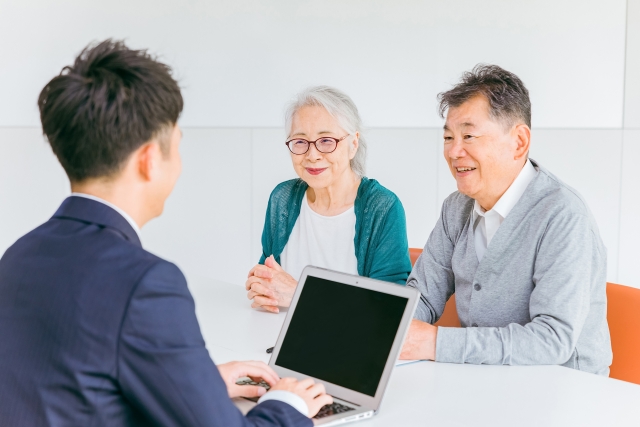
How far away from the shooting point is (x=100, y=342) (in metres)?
0.98

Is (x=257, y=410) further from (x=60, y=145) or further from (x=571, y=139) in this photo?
(x=571, y=139)

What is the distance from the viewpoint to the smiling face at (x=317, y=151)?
97.5 inches

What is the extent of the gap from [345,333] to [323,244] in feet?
3.50

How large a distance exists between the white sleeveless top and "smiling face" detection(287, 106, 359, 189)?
13 cm

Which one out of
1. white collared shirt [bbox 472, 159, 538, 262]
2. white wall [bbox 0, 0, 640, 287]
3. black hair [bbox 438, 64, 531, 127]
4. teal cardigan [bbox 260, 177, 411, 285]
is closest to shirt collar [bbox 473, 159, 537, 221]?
white collared shirt [bbox 472, 159, 538, 262]

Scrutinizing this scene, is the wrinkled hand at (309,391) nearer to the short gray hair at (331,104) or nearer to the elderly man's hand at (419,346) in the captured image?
the elderly man's hand at (419,346)

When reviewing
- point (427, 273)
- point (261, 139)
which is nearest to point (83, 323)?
point (427, 273)

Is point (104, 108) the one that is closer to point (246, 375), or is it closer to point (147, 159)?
point (147, 159)

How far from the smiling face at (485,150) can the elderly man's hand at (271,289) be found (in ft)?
1.97

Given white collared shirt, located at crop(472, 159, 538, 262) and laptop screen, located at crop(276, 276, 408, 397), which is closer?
laptop screen, located at crop(276, 276, 408, 397)

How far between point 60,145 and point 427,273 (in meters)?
1.28

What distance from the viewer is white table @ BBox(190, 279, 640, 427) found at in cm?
133

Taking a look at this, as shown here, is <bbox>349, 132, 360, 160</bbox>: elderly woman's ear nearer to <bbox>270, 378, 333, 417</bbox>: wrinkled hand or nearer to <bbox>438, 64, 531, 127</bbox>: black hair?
<bbox>438, 64, 531, 127</bbox>: black hair

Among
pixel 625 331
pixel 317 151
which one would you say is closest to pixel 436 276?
pixel 625 331
